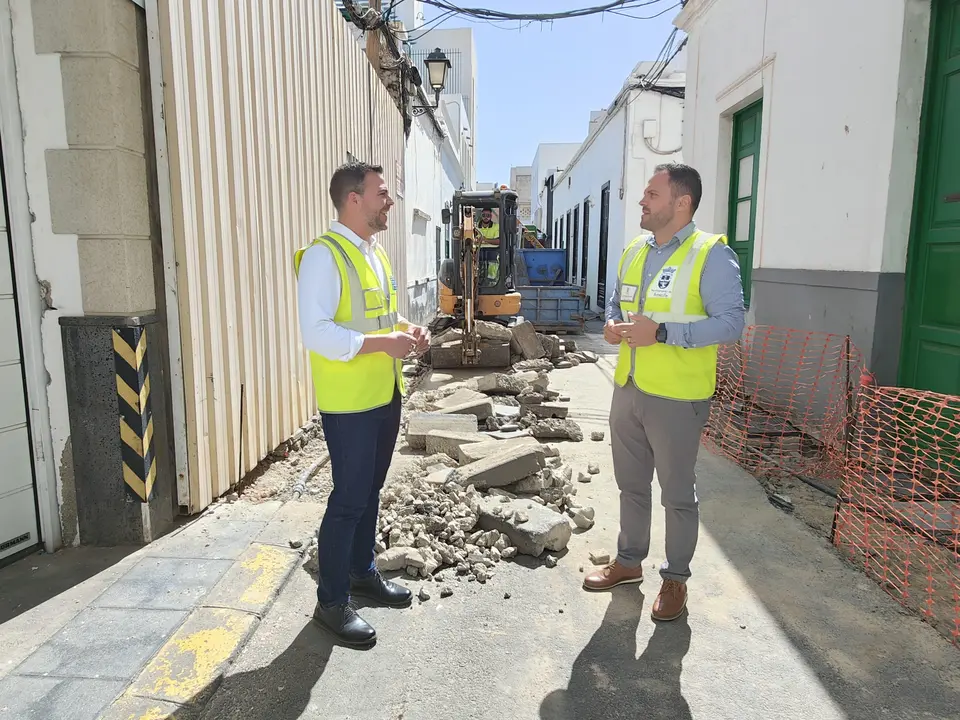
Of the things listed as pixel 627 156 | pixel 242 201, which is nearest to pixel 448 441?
pixel 242 201

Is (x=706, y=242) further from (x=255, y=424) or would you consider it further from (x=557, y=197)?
(x=557, y=197)

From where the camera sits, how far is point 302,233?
5797mm

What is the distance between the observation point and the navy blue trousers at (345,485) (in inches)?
108

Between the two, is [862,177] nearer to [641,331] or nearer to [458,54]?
[641,331]

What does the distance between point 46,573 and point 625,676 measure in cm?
295

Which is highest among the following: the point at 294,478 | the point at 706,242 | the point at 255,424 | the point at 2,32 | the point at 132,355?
the point at 2,32

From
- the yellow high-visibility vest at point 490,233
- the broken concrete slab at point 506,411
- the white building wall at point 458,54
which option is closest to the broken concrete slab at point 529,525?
the broken concrete slab at point 506,411

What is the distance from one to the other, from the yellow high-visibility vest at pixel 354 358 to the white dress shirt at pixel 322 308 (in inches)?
1.2

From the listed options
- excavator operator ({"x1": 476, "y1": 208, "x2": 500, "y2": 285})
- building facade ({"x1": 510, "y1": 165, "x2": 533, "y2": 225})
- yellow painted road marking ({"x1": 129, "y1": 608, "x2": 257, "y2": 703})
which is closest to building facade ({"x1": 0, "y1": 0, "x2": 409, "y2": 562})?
yellow painted road marking ({"x1": 129, "y1": 608, "x2": 257, "y2": 703})

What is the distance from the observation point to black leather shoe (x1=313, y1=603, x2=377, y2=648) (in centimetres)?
283

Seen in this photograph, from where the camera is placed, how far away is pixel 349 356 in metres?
2.58

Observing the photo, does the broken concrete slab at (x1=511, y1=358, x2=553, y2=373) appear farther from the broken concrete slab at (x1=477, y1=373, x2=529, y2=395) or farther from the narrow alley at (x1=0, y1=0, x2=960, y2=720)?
the narrow alley at (x1=0, y1=0, x2=960, y2=720)

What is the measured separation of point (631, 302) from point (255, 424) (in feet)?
9.72

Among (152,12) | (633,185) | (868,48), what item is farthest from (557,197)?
Result: (152,12)
